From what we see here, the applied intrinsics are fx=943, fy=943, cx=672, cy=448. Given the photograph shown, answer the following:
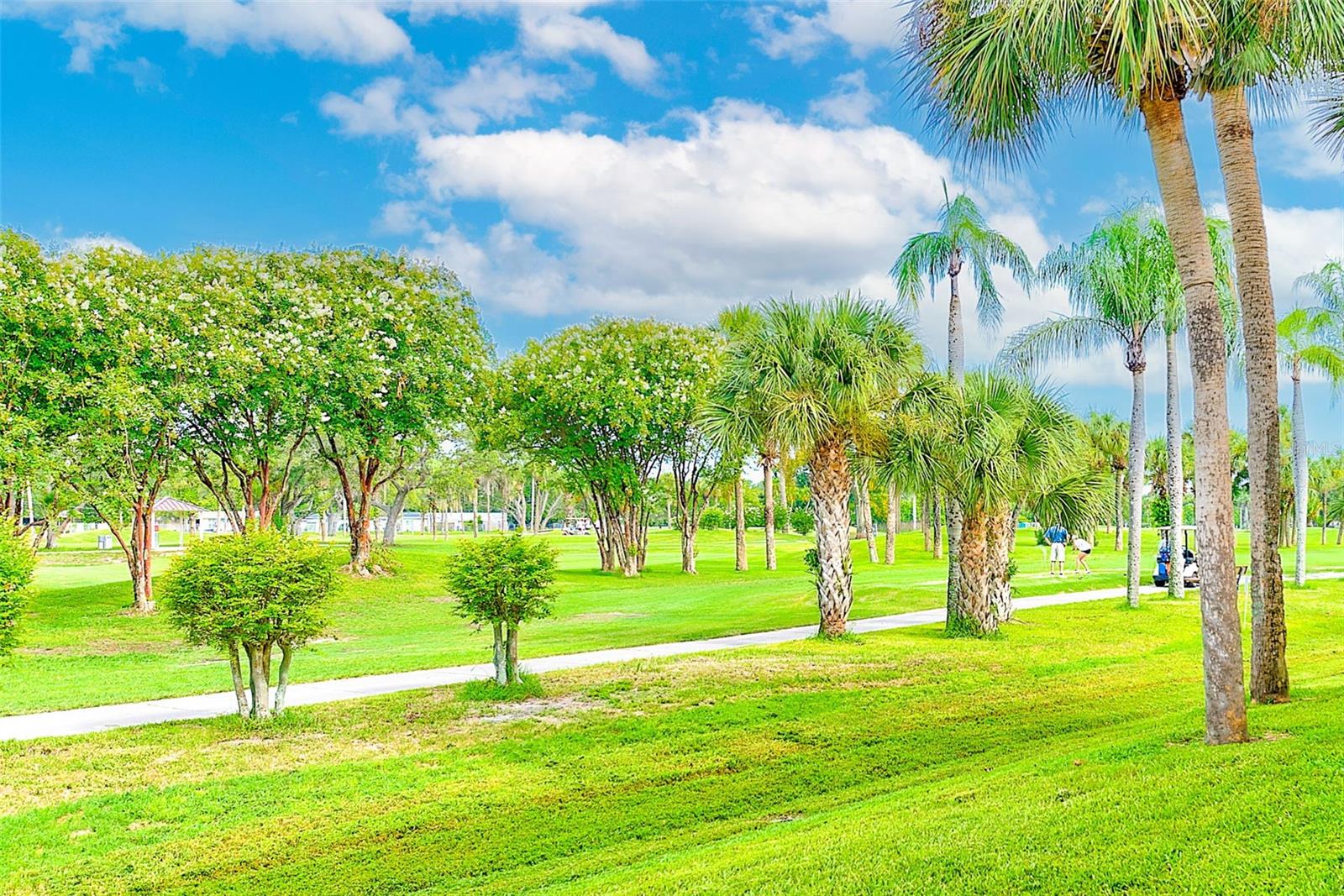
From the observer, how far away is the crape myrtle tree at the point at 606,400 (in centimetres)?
3381

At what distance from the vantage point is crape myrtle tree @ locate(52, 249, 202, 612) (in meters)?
22.6

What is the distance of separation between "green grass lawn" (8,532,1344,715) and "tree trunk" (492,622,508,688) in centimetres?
219

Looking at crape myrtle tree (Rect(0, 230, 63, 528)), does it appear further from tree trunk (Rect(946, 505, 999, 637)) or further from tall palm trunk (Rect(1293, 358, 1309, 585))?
tall palm trunk (Rect(1293, 358, 1309, 585))

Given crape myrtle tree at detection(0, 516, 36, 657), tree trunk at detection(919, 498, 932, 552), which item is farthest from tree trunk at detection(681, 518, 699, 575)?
crape myrtle tree at detection(0, 516, 36, 657)

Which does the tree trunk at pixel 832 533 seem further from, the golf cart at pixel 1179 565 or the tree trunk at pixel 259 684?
the golf cart at pixel 1179 565

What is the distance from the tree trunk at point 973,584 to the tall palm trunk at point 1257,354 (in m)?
7.49

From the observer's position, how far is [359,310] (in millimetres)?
29016

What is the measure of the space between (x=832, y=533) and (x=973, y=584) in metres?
2.86

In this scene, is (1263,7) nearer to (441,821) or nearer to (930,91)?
(930,91)

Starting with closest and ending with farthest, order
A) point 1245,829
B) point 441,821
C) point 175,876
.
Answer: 1. point 1245,829
2. point 175,876
3. point 441,821

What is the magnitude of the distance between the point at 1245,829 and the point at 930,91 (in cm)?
754

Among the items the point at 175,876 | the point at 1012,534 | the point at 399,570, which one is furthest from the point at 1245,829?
the point at 399,570

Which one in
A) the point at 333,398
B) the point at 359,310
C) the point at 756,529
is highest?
the point at 359,310

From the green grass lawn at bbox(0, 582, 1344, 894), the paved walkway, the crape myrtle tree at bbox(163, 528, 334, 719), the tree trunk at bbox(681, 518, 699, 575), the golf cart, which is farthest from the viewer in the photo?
the tree trunk at bbox(681, 518, 699, 575)
